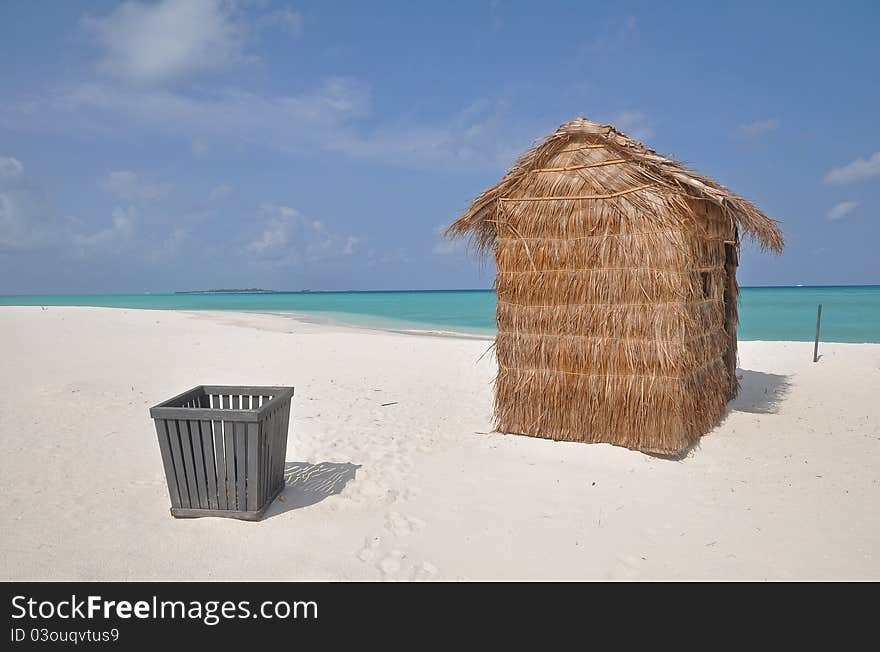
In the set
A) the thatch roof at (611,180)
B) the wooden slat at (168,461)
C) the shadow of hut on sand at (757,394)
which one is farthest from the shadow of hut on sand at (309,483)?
the shadow of hut on sand at (757,394)

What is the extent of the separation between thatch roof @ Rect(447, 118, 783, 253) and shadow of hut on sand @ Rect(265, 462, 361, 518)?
321cm

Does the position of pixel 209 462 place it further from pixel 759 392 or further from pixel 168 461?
pixel 759 392

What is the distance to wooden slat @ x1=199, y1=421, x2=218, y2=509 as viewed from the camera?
3.82 meters

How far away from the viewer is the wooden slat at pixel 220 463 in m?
3.85

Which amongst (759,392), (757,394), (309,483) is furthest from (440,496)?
(759,392)

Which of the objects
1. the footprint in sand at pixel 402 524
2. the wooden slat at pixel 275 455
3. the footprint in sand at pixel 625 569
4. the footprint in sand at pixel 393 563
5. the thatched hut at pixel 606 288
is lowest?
the footprint in sand at pixel 393 563

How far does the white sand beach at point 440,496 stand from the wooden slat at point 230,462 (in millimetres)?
168

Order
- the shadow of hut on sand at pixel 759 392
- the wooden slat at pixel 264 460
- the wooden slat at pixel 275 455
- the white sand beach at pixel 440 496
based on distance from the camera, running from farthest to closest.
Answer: the shadow of hut on sand at pixel 759 392
the wooden slat at pixel 275 455
the wooden slat at pixel 264 460
the white sand beach at pixel 440 496

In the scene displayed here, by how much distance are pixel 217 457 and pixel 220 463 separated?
52mm

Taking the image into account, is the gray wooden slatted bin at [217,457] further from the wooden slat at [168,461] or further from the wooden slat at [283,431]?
the wooden slat at [283,431]

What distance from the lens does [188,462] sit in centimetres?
389
